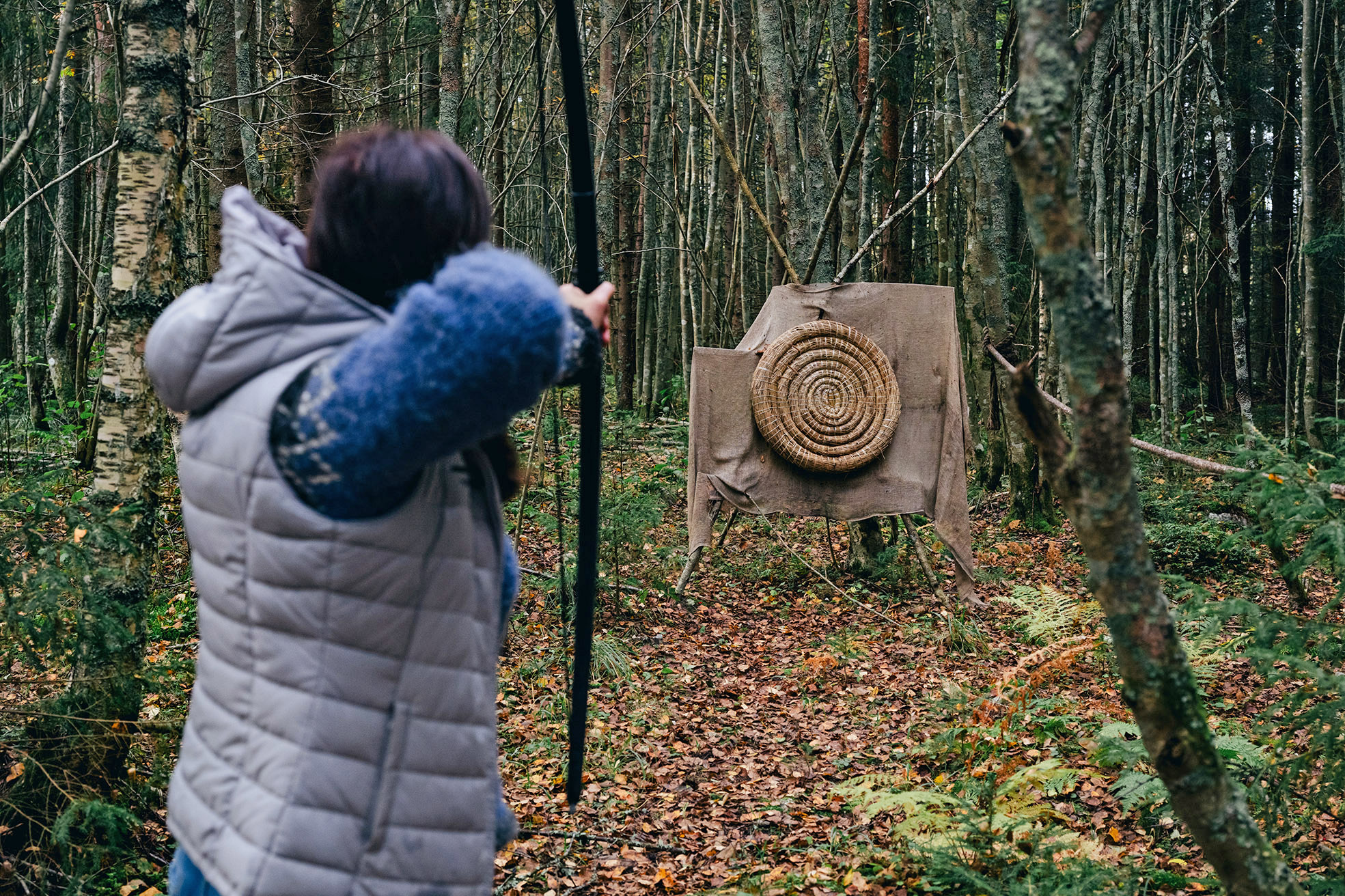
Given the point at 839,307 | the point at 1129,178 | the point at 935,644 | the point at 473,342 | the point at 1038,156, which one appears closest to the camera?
the point at 473,342

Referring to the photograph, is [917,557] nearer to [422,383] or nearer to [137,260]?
[137,260]

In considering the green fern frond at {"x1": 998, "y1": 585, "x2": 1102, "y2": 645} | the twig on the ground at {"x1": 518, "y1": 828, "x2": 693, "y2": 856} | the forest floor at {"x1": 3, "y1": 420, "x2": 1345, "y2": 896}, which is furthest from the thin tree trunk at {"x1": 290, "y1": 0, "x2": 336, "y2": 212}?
the green fern frond at {"x1": 998, "y1": 585, "x2": 1102, "y2": 645}

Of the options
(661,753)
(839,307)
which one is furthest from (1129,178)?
(661,753)

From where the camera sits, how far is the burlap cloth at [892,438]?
20.1ft

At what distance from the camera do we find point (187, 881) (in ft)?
3.77

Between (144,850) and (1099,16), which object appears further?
(144,850)

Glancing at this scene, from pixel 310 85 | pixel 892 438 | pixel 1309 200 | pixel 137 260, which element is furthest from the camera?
pixel 1309 200

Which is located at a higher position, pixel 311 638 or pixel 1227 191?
pixel 1227 191

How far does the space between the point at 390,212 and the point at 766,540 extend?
24.1 feet

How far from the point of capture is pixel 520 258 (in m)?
1.01

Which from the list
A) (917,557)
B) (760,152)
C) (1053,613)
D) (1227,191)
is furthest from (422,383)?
(760,152)

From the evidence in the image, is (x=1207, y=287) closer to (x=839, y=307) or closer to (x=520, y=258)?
(x=839, y=307)

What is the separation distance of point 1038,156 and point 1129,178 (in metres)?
11.8

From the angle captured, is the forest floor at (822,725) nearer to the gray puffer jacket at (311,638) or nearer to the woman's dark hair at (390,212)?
the gray puffer jacket at (311,638)
